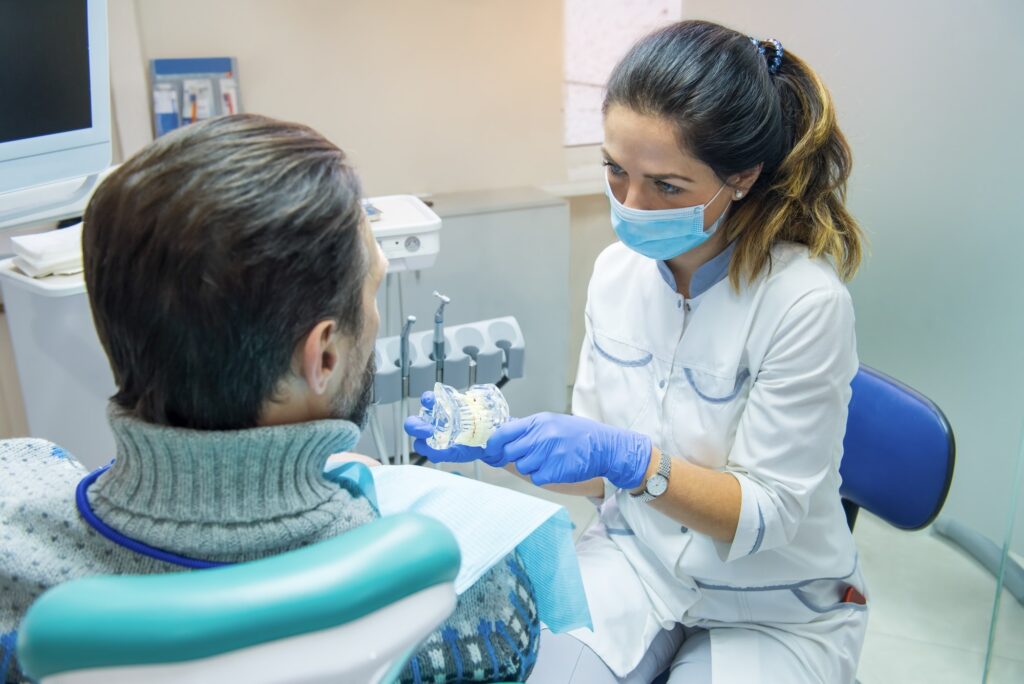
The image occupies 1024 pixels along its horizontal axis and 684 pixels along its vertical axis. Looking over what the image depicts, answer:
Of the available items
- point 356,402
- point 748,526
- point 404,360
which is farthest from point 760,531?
point 404,360

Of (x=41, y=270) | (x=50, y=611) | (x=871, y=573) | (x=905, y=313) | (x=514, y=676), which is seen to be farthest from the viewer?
(x=871, y=573)

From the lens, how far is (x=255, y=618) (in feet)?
1.61

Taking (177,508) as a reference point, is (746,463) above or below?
below

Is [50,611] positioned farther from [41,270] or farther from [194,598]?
[41,270]

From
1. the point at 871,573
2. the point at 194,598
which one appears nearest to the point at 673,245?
the point at 194,598

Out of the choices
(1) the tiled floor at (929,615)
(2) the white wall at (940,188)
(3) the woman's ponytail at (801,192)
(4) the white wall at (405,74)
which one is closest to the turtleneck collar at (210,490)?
(3) the woman's ponytail at (801,192)

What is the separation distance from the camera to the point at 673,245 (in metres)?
1.27

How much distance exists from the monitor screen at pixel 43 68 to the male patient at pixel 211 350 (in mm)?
893

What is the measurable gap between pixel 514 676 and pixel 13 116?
123 centimetres

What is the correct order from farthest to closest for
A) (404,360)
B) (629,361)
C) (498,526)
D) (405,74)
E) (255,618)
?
1. (405,74)
2. (404,360)
3. (629,361)
4. (498,526)
5. (255,618)

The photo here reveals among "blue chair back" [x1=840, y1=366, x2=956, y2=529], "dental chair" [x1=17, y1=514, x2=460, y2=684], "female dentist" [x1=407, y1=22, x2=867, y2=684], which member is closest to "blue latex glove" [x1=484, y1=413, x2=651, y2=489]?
"female dentist" [x1=407, y1=22, x2=867, y2=684]

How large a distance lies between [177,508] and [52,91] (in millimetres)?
1091

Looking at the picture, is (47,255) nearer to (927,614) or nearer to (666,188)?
(666,188)

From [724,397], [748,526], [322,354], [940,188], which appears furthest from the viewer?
[940,188]
